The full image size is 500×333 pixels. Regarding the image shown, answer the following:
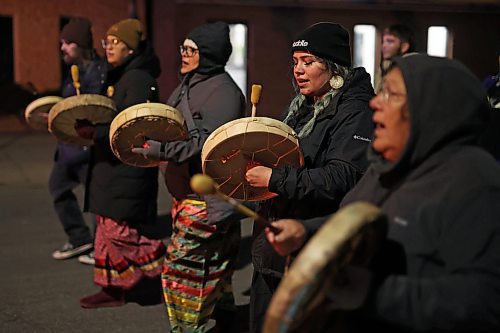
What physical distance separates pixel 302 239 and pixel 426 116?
0.50 meters

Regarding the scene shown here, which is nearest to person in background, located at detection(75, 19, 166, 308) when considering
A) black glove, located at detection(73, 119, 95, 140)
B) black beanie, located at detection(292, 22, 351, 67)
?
black glove, located at detection(73, 119, 95, 140)

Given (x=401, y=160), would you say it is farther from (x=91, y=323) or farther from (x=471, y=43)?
(x=471, y=43)

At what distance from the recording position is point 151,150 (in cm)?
388

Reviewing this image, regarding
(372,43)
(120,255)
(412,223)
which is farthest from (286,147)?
(372,43)

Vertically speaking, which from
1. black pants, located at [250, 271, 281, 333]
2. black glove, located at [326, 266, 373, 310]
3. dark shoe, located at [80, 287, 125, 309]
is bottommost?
dark shoe, located at [80, 287, 125, 309]

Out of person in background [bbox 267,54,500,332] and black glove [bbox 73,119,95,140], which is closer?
person in background [bbox 267,54,500,332]

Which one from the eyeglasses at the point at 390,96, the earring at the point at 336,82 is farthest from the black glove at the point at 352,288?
the earring at the point at 336,82

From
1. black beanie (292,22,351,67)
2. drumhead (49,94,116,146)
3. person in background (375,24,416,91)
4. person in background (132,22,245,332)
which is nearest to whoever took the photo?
black beanie (292,22,351,67)

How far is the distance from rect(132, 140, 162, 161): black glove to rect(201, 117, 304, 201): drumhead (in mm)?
784

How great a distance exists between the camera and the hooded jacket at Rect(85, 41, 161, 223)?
477cm

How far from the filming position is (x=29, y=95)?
47.8 ft

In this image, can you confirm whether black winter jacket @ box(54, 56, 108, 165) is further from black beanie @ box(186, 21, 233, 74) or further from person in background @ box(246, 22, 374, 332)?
person in background @ box(246, 22, 374, 332)

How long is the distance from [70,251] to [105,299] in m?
1.33

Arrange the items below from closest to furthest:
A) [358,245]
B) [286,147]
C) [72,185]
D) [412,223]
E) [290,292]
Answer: [290,292] < [358,245] < [412,223] < [286,147] < [72,185]
